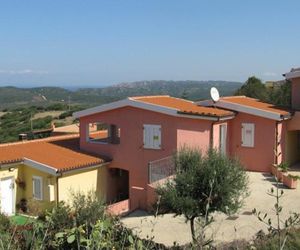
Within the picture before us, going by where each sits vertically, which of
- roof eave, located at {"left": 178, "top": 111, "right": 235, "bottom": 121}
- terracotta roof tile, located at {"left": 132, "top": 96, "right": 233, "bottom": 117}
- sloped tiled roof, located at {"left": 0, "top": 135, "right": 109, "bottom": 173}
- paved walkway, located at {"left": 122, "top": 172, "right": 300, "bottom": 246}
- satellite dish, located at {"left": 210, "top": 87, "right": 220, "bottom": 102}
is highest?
satellite dish, located at {"left": 210, "top": 87, "right": 220, "bottom": 102}

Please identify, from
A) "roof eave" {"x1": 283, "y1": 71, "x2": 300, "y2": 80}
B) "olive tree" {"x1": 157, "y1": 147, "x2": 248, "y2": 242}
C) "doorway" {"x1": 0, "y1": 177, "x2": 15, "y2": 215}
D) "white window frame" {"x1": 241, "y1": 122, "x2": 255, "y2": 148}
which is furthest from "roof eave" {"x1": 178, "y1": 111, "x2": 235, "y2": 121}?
"doorway" {"x1": 0, "y1": 177, "x2": 15, "y2": 215}

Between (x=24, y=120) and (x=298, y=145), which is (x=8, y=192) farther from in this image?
(x=24, y=120)

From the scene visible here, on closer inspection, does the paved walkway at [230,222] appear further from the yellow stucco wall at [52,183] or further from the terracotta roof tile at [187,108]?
the terracotta roof tile at [187,108]

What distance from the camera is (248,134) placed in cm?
2352

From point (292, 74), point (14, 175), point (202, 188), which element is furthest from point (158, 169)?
point (292, 74)

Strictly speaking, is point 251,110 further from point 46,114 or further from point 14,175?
point 46,114

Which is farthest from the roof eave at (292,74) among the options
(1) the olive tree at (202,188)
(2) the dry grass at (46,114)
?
(2) the dry grass at (46,114)

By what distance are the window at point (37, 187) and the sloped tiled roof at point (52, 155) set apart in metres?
0.82

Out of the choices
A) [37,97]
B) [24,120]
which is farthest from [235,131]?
[37,97]

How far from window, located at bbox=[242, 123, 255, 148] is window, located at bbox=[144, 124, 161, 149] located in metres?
4.61

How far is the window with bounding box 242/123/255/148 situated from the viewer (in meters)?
23.4

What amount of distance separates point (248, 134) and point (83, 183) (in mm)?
8567

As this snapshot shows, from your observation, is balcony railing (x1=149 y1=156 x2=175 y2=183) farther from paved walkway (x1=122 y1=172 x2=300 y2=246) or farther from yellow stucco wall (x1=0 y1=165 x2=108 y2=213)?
yellow stucco wall (x1=0 y1=165 x2=108 y2=213)

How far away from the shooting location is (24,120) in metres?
60.7
